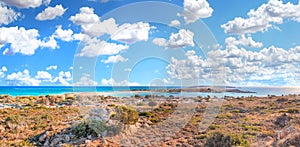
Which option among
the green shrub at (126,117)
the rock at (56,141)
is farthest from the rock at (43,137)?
the green shrub at (126,117)

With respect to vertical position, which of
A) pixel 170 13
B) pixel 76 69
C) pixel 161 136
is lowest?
pixel 161 136

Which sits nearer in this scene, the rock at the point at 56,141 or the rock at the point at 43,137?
the rock at the point at 56,141

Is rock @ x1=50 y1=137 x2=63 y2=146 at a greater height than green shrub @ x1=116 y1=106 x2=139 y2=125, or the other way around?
green shrub @ x1=116 y1=106 x2=139 y2=125

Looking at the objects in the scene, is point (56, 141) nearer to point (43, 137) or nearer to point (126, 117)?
point (43, 137)

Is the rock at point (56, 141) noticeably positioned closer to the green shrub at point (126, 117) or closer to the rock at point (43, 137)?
the rock at point (43, 137)

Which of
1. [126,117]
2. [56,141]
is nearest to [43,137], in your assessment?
[56,141]

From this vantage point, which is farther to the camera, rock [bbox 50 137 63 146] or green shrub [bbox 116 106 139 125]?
green shrub [bbox 116 106 139 125]

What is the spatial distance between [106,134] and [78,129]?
5.62 ft

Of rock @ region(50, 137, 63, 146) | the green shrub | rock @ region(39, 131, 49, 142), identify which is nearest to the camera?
rock @ region(50, 137, 63, 146)

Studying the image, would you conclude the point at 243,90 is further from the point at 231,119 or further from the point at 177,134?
the point at 177,134

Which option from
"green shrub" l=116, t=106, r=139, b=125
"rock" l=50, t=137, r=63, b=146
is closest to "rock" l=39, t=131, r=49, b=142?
"rock" l=50, t=137, r=63, b=146

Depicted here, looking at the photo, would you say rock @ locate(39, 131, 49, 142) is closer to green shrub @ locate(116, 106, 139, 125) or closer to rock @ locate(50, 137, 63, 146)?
rock @ locate(50, 137, 63, 146)

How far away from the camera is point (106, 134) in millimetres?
14586

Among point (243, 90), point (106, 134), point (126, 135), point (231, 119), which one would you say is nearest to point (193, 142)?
point (126, 135)
